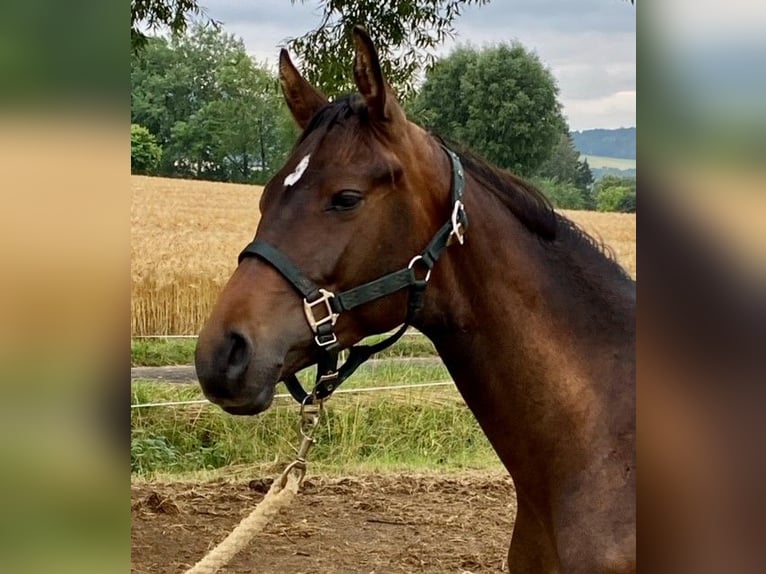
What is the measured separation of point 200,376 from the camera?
1744mm

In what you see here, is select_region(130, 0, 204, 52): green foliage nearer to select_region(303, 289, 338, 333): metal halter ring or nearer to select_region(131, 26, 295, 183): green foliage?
select_region(131, 26, 295, 183): green foliage

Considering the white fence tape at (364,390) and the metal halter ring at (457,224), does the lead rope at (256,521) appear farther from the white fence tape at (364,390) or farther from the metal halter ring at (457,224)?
the white fence tape at (364,390)

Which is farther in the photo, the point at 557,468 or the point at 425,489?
the point at 425,489

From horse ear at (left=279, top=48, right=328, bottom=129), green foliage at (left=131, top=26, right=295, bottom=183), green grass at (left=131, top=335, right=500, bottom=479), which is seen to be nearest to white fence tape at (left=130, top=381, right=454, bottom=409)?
green grass at (left=131, top=335, right=500, bottom=479)

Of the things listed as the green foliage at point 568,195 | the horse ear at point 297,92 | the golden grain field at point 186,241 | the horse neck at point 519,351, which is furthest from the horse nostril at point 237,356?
the golden grain field at point 186,241

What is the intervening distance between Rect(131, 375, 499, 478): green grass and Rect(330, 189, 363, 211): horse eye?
427 cm

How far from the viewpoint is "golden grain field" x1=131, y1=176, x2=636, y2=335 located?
7109mm

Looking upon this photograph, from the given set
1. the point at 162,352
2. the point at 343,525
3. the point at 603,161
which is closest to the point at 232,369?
the point at 343,525

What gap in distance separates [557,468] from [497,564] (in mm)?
2800
